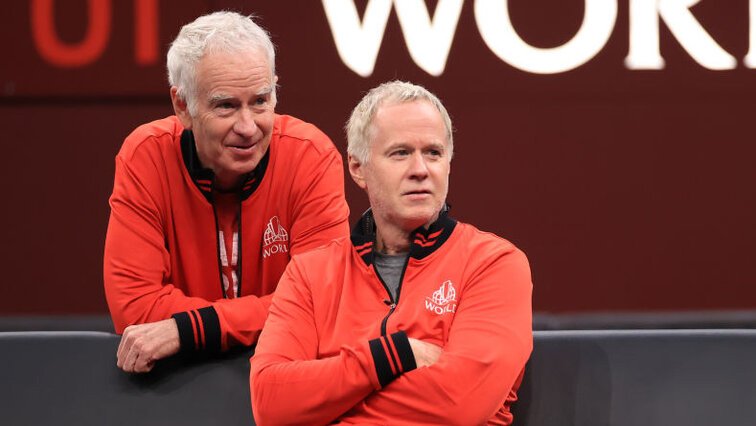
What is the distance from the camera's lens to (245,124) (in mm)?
2127

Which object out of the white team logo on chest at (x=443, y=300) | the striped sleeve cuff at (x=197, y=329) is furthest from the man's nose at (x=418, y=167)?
the striped sleeve cuff at (x=197, y=329)

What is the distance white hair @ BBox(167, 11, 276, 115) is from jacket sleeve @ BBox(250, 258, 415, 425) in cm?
68

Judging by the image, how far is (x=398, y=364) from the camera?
1.70 m

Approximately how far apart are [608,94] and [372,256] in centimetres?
224

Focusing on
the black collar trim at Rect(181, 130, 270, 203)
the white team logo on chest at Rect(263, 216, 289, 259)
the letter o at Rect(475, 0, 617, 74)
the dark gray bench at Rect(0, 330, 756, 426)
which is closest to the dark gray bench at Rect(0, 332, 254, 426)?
the dark gray bench at Rect(0, 330, 756, 426)

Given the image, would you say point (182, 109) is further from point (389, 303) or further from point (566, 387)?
point (566, 387)

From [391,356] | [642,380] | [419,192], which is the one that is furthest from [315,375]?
[642,380]

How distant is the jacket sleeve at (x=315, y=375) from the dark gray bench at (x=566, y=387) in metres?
0.36

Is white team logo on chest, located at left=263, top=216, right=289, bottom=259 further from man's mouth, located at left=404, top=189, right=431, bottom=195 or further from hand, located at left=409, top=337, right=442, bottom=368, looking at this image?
hand, located at left=409, top=337, right=442, bottom=368

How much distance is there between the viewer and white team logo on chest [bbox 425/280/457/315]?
1.80 meters

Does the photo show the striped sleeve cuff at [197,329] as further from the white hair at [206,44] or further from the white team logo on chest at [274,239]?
the white hair at [206,44]

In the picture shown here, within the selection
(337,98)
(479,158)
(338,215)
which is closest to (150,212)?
(338,215)

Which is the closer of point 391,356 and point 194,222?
point 391,356

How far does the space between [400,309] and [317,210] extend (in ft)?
1.68
